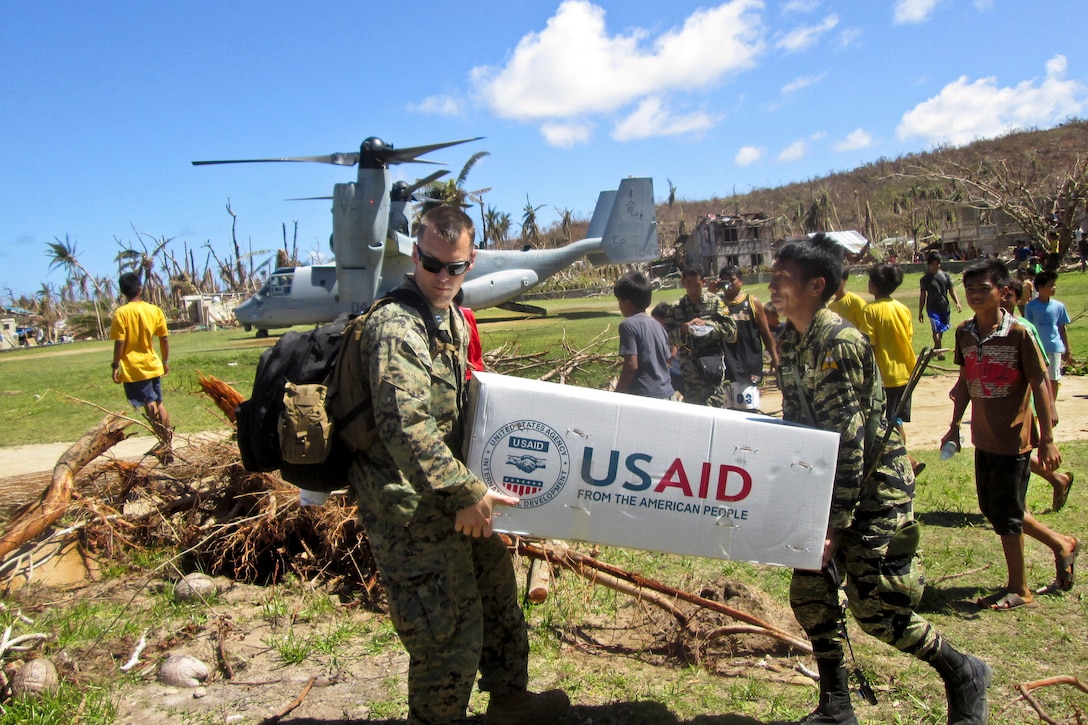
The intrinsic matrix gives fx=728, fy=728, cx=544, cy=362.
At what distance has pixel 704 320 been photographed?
5.98 metres

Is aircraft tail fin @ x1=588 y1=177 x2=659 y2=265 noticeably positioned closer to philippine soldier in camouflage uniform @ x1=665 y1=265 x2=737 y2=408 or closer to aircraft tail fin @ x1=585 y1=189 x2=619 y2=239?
aircraft tail fin @ x1=585 y1=189 x2=619 y2=239

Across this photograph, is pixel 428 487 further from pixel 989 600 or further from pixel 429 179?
pixel 429 179

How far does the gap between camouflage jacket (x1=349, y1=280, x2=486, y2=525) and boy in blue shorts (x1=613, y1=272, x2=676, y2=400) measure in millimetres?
2944

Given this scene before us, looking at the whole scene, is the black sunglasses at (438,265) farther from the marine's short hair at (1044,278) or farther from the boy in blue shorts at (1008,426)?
the marine's short hair at (1044,278)

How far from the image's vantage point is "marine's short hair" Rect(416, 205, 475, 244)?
252cm

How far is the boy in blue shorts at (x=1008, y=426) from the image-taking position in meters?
3.71

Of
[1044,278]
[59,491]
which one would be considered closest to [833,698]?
[59,491]

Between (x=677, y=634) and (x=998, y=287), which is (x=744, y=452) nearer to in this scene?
(x=677, y=634)

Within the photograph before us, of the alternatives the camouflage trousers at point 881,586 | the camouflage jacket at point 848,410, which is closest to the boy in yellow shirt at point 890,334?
the camouflage jacket at point 848,410

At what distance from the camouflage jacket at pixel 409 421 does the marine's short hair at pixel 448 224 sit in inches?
9.1

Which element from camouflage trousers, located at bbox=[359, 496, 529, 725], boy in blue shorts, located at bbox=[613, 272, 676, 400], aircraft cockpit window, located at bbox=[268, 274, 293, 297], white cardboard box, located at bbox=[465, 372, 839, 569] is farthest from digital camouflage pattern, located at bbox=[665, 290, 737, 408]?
aircraft cockpit window, located at bbox=[268, 274, 293, 297]

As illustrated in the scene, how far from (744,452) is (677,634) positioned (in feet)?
4.62

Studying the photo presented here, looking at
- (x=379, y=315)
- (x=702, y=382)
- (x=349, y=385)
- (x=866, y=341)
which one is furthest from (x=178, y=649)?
(x=702, y=382)

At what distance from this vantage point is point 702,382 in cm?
604
